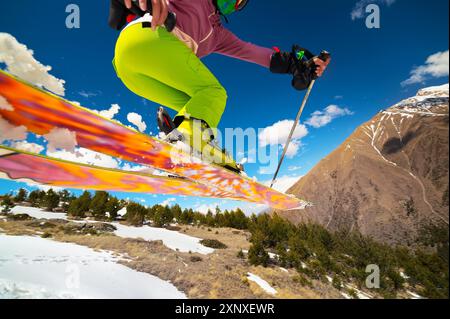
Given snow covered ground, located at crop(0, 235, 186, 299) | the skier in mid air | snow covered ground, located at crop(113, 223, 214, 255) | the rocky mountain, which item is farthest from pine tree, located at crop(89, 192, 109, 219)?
the rocky mountain

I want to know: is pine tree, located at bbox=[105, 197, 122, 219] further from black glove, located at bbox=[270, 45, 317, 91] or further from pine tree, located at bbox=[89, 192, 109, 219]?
black glove, located at bbox=[270, 45, 317, 91]

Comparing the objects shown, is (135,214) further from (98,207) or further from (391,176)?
(391,176)

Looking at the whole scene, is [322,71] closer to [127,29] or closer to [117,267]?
[127,29]

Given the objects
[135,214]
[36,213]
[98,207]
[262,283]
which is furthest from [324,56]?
[36,213]

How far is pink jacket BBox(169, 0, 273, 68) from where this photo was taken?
152cm

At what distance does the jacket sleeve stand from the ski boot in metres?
0.95

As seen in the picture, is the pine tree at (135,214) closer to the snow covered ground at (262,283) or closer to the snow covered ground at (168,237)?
the snow covered ground at (168,237)

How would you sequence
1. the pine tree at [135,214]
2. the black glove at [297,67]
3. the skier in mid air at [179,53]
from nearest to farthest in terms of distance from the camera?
the skier in mid air at [179,53] → the black glove at [297,67] → the pine tree at [135,214]

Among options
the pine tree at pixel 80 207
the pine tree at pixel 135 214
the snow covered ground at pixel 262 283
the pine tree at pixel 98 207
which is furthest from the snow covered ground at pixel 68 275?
the pine tree at pixel 135 214

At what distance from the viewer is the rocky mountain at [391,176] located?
1903 inches

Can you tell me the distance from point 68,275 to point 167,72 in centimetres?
1717

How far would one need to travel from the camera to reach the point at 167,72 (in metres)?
1.53

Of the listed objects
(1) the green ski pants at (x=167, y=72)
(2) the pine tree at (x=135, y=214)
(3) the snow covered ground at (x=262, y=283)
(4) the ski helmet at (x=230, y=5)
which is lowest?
(3) the snow covered ground at (x=262, y=283)
